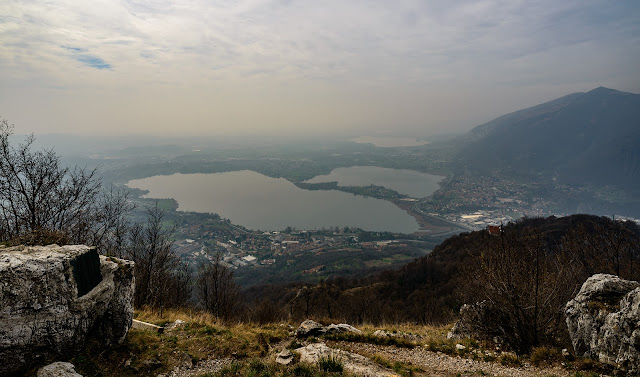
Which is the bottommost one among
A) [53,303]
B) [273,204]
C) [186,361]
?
[273,204]

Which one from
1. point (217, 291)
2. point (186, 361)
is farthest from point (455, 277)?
point (186, 361)

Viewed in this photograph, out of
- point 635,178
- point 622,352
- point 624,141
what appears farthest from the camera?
point 624,141

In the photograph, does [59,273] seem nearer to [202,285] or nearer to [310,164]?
[202,285]

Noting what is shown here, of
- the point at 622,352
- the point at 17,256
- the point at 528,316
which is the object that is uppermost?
the point at 17,256

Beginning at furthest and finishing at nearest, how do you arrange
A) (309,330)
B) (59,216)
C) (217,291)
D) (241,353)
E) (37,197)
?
(217,291), (59,216), (37,197), (309,330), (241,353)

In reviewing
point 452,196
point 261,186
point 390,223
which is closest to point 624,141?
point 452,196

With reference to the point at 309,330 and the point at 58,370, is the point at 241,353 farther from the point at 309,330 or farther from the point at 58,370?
the point at 58,370
